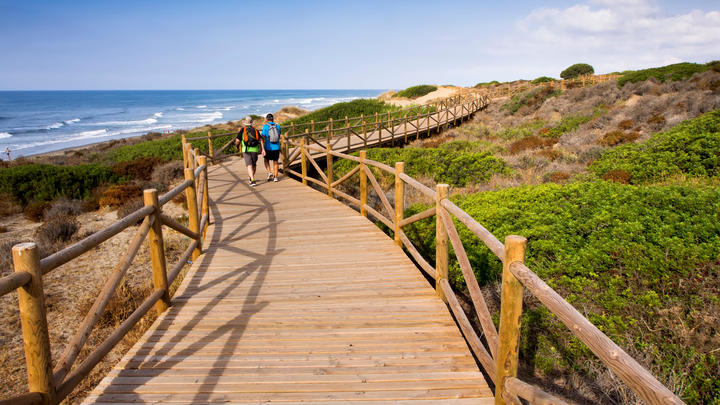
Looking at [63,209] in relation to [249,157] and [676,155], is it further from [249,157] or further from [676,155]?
[676,155]

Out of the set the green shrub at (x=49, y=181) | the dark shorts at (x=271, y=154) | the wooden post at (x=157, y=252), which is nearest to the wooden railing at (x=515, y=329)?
the wooden post at (x=157, y=252)

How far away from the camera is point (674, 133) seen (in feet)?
31.1

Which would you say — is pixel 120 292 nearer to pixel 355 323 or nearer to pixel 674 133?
pixel 355 323

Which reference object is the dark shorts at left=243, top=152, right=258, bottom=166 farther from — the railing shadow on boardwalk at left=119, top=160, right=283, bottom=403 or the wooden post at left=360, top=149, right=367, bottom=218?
the wooden post at left=360, top=149, right=367, bottom=218

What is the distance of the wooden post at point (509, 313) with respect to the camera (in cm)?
225

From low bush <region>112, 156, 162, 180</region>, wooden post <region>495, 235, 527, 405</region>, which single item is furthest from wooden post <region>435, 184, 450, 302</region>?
low bush <region>112, 156, 162, 180</region>

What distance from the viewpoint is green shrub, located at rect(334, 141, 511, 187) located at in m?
11.3

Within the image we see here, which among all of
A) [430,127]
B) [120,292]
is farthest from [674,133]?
[430,127]

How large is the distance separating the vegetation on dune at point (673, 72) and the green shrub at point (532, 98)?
16.6 feet

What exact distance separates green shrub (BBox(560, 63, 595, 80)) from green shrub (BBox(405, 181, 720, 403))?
52046 millimetres

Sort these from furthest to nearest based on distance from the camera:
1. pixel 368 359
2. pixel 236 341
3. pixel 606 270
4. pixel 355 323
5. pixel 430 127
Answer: pixel 430 127 → pixel 606 270 → pixel 355 323 → pixel 236 341 → pixel 368 359

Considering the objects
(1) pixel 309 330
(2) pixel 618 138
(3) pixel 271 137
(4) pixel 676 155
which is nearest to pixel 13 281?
(1) pixel 309 330

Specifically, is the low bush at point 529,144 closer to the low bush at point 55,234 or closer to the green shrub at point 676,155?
the green shrub at point 676,155

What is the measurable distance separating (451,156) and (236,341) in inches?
396
